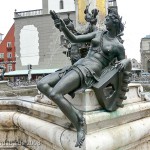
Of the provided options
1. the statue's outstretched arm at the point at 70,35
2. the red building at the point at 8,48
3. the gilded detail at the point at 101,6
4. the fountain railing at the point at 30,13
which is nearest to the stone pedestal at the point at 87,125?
the statue's outstretched arm at the point at 70,35

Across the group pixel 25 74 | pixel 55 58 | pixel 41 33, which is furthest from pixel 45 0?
pixel 25 74

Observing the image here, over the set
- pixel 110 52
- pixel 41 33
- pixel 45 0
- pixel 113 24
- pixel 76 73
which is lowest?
pixel 76 73

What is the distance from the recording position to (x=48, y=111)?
342 cm

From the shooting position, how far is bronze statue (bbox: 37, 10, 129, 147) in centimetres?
272

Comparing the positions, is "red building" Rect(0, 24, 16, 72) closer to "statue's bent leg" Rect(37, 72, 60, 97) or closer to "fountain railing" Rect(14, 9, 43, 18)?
"fountain railing" Rect(14, 9, 43, 18)

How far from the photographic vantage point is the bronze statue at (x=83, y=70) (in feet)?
8.93

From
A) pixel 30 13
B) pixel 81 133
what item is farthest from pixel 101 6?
pixel 30 13

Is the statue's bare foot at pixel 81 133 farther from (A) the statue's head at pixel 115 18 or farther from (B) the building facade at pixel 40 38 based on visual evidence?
(B) the building facade at pixel 40 38

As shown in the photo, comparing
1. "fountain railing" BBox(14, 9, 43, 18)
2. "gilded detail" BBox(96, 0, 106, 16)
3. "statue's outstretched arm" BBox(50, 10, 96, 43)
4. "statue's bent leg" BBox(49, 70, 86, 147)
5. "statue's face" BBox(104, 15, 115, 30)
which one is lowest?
"statue's bent leg" BBox(49, 70, 86, 147)

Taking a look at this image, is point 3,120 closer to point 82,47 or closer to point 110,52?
point 82,47

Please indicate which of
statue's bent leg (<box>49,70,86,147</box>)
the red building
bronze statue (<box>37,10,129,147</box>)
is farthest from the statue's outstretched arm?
the red building

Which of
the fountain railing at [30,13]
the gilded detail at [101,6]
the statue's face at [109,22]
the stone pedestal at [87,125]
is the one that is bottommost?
the stone pedestal at [87,125]

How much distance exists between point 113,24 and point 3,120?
7.62 ft

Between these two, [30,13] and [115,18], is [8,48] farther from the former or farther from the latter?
[115,18]
